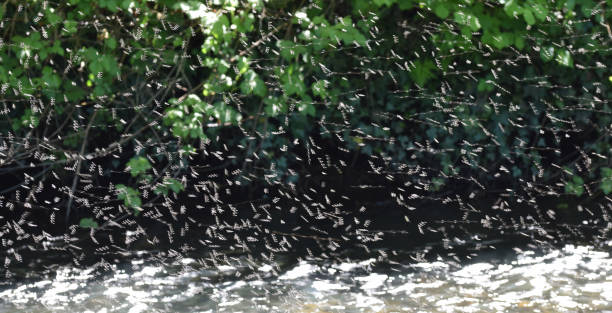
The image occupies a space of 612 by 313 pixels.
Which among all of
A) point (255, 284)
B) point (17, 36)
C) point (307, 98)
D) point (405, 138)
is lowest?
point (255, 284)

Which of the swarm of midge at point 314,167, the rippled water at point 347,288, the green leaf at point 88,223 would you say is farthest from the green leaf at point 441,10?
the green leaf at point 88,223

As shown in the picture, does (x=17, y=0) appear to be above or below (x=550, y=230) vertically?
above

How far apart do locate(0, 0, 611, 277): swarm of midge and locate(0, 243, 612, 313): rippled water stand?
0.56 meters

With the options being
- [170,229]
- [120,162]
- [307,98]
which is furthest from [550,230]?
[120,162]

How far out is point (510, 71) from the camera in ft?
22.7

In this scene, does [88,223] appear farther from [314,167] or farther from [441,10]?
[441,10]

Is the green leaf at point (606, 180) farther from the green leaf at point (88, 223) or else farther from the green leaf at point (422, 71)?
the green leaf at point (88, 223)

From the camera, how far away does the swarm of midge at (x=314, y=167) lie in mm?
6258

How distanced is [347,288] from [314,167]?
2.28 m

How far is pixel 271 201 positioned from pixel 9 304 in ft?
8.23

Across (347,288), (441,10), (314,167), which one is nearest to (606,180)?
(441,10)

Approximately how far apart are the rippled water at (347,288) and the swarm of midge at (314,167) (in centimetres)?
56

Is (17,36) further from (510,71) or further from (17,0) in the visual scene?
(510,71)

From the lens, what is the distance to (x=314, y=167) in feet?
23.7
